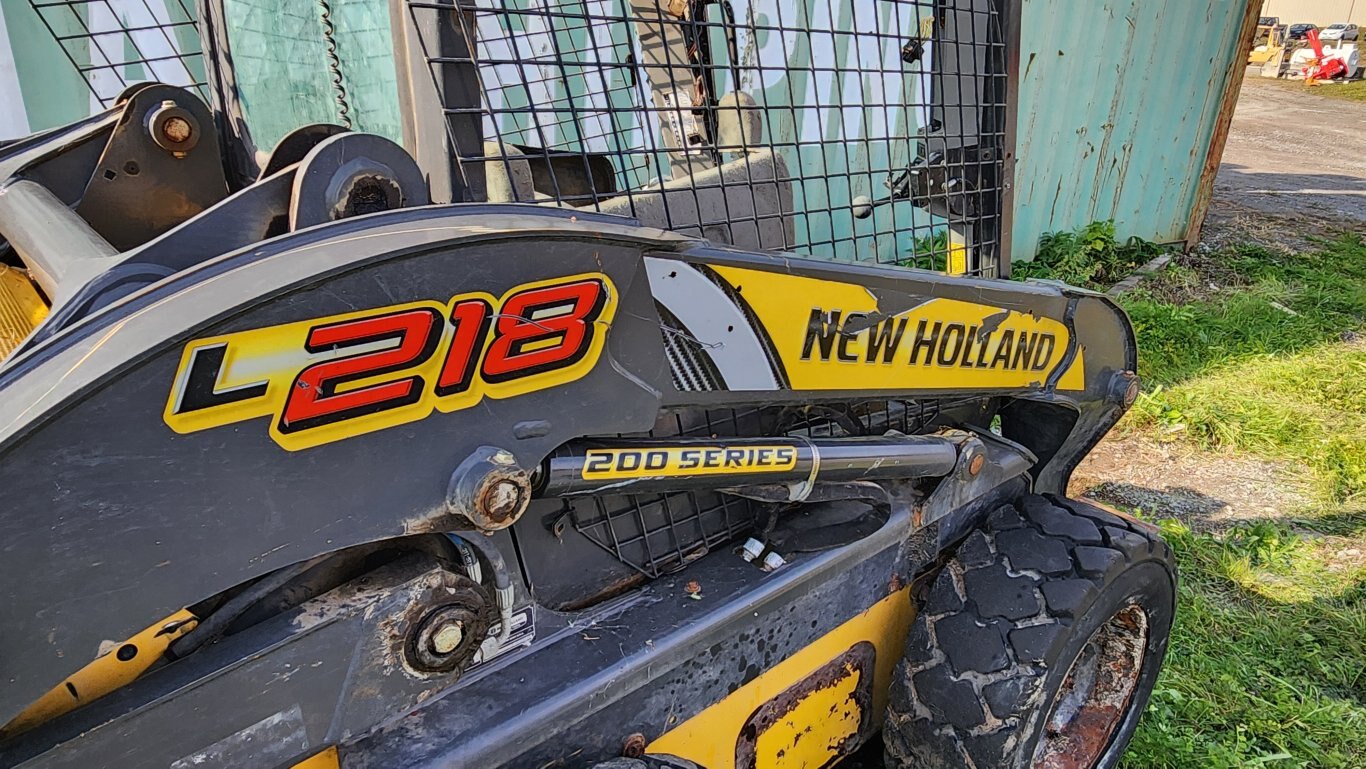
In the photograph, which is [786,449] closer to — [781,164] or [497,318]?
[497,318]

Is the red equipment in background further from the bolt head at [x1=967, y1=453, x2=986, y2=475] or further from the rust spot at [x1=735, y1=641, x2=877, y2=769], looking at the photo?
the rust spot at [x1=735, y1=641, x2=877, y2=769]

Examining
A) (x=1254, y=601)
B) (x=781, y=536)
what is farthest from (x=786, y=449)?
(x=1254, y=601)

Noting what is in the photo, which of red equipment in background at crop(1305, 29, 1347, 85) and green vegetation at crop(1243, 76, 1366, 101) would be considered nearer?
green vegetation at crop(1243, 76, 1366, 101)

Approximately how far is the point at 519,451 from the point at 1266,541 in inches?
123

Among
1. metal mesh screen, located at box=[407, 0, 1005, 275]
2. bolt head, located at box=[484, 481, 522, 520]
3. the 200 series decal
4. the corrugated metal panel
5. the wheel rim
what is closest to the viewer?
the 200 series decal

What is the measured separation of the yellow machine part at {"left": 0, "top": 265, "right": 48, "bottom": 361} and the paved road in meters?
9.90

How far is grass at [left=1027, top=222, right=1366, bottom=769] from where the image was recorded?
2.36m

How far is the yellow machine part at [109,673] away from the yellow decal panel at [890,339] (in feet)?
2.64

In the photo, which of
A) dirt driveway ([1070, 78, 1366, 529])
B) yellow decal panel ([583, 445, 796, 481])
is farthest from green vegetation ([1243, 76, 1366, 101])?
yellow decal panel ([583, 445, 796, 481])

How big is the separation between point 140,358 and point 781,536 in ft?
3.70

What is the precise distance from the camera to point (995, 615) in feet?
5.79

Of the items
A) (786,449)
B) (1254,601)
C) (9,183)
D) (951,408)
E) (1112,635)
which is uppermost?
(9,183)

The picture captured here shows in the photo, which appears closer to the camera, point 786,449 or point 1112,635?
point 786,449

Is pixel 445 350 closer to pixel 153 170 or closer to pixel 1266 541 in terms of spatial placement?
pixel 153 170
